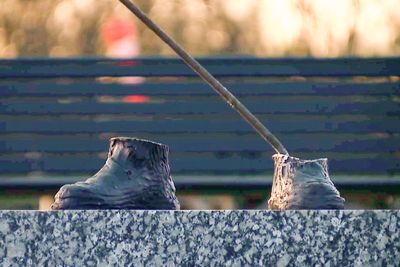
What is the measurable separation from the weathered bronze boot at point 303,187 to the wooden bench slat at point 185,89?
2.68 m

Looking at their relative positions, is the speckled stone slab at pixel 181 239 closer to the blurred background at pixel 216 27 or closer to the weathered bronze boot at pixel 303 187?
the weathered bronze boot at pixel 303 187

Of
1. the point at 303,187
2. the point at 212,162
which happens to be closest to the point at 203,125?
the point at 212,162

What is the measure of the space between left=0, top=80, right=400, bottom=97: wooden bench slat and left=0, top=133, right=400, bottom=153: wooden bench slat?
0.20m

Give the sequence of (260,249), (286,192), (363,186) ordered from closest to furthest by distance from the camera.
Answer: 1. (260,249)
2. (286,192)
3. (363,186)

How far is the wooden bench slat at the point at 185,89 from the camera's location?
571 centimetres

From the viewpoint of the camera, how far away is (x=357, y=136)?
5.67m

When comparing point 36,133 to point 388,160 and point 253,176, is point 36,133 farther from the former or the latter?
point 388,160

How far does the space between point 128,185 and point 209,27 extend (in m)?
14.3

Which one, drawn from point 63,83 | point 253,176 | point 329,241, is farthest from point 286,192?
point 63,83

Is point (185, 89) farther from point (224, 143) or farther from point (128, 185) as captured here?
point (128, 185)

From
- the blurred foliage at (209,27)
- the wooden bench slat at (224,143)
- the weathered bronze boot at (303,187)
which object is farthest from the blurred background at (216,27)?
the weathered bronze boot at (303,187)

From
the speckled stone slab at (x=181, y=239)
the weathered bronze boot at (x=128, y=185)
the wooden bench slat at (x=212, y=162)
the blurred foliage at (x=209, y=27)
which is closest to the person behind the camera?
the speckled stone slab at (x=181, y=239)

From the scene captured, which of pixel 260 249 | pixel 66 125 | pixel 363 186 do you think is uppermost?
pixel 66 125

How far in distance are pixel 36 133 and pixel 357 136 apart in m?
1.39
